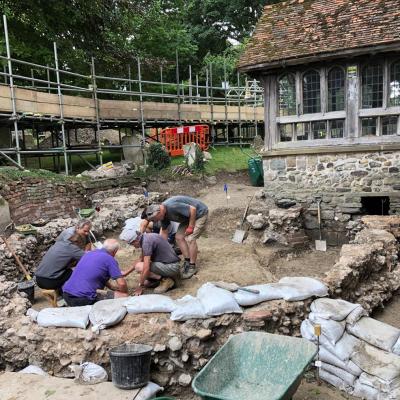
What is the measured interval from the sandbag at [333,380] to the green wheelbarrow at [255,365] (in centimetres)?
90

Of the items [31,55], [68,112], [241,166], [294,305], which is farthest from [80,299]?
[31,55]

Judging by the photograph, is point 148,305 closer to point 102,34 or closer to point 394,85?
point 394,85

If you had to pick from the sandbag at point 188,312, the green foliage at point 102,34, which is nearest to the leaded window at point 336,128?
the sandbag at point 188,312

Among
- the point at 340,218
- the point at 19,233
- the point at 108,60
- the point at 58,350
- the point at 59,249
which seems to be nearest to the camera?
the point at 58,350

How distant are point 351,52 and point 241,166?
328 inches

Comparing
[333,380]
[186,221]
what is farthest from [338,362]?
[186,221]

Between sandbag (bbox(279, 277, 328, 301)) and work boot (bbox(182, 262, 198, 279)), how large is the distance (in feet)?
7.18

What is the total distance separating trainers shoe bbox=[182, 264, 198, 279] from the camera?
789cm

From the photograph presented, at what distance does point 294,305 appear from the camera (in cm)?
571

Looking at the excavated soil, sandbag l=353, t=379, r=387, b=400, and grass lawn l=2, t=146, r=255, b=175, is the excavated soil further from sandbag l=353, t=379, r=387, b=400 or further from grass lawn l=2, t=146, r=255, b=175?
grass lawn l=2, t=146, r=255, b=175

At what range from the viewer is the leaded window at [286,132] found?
1205 centimetres

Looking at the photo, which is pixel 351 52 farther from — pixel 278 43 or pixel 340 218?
pixel 340 218

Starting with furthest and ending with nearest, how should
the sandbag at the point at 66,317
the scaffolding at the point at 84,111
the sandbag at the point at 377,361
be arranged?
the scaffolding at the point at 84,111, the sandbag at the point at 66,317, the sandbag at the point at 377,361

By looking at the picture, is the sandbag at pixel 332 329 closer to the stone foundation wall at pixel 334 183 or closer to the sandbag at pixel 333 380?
the sandbag at pixel 333 380
